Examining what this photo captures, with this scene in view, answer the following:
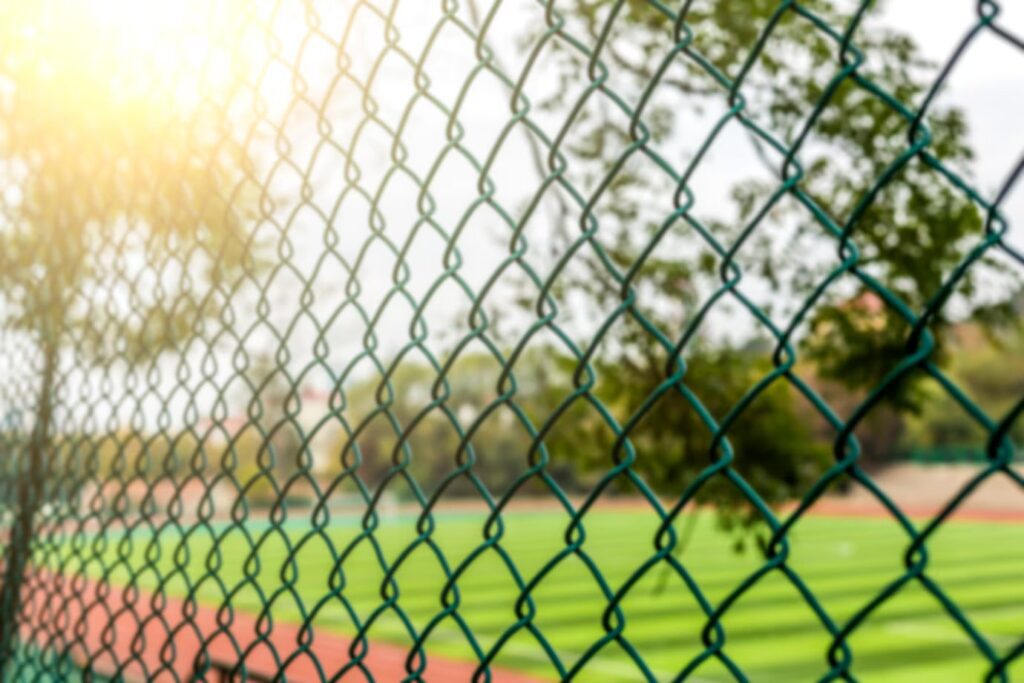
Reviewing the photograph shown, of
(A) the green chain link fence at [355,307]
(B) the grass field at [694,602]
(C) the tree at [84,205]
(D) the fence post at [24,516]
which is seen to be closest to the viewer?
(A) the green chain link fence at [355,307]

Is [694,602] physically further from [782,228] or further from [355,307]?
[355,307]

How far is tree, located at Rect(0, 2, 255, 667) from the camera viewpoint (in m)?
2.21

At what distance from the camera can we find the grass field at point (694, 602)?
8359mm

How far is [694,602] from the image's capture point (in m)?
12.3

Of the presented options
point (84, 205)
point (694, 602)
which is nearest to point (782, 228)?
point (84, 205)

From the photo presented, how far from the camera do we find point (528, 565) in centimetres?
1733

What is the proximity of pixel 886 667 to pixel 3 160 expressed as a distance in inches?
278

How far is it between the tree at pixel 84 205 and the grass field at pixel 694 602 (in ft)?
1.37

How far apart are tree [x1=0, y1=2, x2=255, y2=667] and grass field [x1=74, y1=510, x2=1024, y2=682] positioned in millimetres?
418

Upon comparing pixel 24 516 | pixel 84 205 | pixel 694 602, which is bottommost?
pixel 694 602

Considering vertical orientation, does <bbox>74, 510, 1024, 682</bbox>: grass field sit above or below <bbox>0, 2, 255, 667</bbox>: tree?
below

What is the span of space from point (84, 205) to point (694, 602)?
34.5 feet

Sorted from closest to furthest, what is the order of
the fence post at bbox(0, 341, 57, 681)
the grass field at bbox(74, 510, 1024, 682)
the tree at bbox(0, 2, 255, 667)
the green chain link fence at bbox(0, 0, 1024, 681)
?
the green chain link fence at bbox(0, 0, 1024, 681), the tree at bbox(0, 2, 255, 667), the fence post at bbox(0, 341, 57, 681), the grass field at bbox(74, 510, 1024, 682)

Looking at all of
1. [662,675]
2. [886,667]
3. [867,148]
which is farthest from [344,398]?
[886,667]
